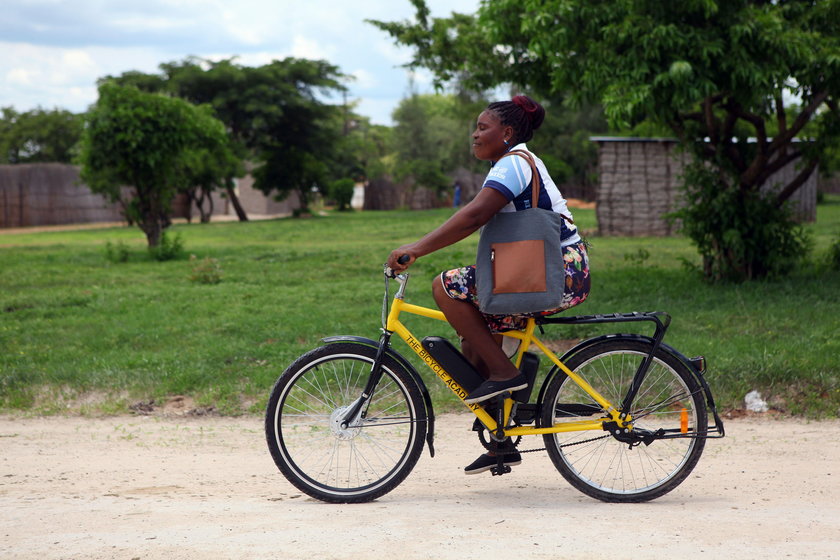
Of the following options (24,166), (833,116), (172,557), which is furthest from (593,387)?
(24,166)

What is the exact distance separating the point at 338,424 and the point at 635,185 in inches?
671

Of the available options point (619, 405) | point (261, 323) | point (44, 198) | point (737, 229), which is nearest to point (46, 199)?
point (44, 198)

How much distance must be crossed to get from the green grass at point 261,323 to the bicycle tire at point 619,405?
2218mm

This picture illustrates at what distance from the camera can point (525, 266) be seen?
4016 millimetres

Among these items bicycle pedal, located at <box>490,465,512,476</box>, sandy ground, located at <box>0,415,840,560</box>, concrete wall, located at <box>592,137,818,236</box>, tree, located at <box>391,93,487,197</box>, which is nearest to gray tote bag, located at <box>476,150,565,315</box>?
bicycle pedal, located at <box>490,465,512,476</box>

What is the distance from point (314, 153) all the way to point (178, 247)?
21.1 metres

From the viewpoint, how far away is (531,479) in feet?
16.2

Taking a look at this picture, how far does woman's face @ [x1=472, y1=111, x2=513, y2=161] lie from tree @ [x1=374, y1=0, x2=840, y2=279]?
5.00 meters

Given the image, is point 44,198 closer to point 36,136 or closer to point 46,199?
point 46,199

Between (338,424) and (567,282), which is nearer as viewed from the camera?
(567,282)

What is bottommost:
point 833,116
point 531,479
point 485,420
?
point 531,479

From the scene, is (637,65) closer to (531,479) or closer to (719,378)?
(719,378)

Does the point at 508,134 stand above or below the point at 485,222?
above

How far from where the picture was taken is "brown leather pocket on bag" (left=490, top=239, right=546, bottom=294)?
402cm
